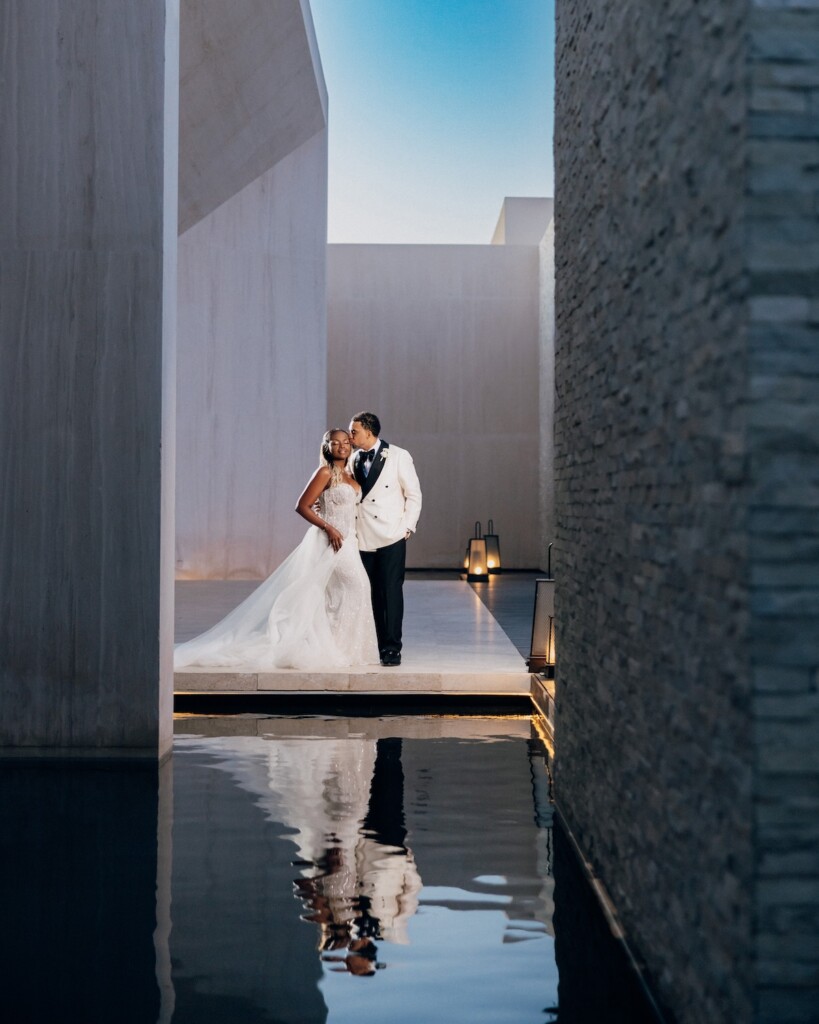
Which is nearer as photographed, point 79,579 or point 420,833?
point 420,833

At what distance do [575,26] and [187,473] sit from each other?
458 inches

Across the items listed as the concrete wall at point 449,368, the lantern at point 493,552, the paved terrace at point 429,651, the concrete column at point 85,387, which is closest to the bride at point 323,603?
the paved terrace at point 429,651

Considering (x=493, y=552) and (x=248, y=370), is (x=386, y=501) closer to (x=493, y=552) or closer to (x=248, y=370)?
(x=248, y=370)

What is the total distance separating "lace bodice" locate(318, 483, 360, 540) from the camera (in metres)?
8.13

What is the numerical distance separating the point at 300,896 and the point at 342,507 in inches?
172

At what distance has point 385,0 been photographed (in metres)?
22.3

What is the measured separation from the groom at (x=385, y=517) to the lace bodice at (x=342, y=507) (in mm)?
53

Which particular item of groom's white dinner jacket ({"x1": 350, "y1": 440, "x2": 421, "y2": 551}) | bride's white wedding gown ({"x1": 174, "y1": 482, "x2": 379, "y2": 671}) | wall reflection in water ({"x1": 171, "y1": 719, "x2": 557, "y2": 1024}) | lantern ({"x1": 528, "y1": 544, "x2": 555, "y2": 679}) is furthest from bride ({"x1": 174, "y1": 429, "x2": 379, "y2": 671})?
wall reflection in water ({"x1": 171, "y1": 719, "x2": 557, "y2": 1024})

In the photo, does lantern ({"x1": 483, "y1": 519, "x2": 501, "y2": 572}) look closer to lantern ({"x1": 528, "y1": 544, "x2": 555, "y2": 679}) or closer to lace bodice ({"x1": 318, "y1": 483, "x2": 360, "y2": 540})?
lace bodice ({"x1": 318, "y1": 483, "x2": 360, "y2": 540})

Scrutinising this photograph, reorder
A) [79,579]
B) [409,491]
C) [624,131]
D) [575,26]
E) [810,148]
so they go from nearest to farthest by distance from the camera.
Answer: [810,148], [624,131], [575,26], [79,579], [409,491]

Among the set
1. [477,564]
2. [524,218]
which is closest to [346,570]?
[477,564]

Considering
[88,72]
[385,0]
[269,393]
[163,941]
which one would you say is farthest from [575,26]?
[385,0]

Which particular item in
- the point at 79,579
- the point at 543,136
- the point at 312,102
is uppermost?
the point at 543,136

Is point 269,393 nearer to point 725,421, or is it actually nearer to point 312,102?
point 312,102
